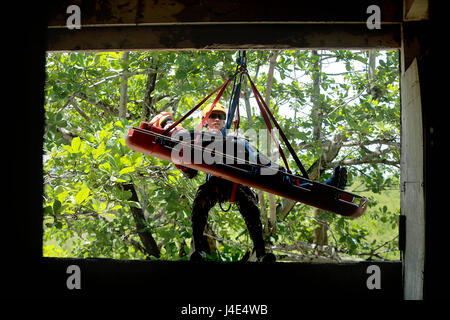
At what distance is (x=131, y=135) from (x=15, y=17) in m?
1.03

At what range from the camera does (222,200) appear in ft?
8.80

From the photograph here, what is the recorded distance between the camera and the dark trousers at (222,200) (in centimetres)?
263

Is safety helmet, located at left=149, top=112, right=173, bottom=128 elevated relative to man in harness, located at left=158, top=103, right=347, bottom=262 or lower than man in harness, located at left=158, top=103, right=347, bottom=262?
elevated

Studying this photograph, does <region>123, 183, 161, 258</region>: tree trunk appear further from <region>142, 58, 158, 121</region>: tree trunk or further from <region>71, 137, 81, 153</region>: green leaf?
<region>71, 137, 81, 153</region>: green leaf

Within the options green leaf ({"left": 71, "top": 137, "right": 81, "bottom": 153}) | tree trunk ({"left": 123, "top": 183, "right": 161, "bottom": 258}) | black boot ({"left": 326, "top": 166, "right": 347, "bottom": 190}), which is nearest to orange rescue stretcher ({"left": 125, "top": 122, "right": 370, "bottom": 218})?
black boot ({"left": 326, "top": 166, "right": 347, "bottom": 190})

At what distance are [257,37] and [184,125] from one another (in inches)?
102

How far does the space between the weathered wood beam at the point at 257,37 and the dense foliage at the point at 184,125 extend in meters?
1.39

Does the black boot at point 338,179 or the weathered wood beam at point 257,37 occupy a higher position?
the weathered wood beam at point 257,37

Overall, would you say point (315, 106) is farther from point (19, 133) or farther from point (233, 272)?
point (19, 133)

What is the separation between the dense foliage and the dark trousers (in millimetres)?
1229

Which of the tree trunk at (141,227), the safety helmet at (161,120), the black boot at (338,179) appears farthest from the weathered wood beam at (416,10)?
the tree trunk at (141,227)

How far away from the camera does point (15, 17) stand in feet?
4.94

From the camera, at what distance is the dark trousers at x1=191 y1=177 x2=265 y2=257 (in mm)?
2629

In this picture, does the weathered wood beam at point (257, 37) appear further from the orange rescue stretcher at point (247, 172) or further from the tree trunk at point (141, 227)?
the tree trunk at point (141, 227)
